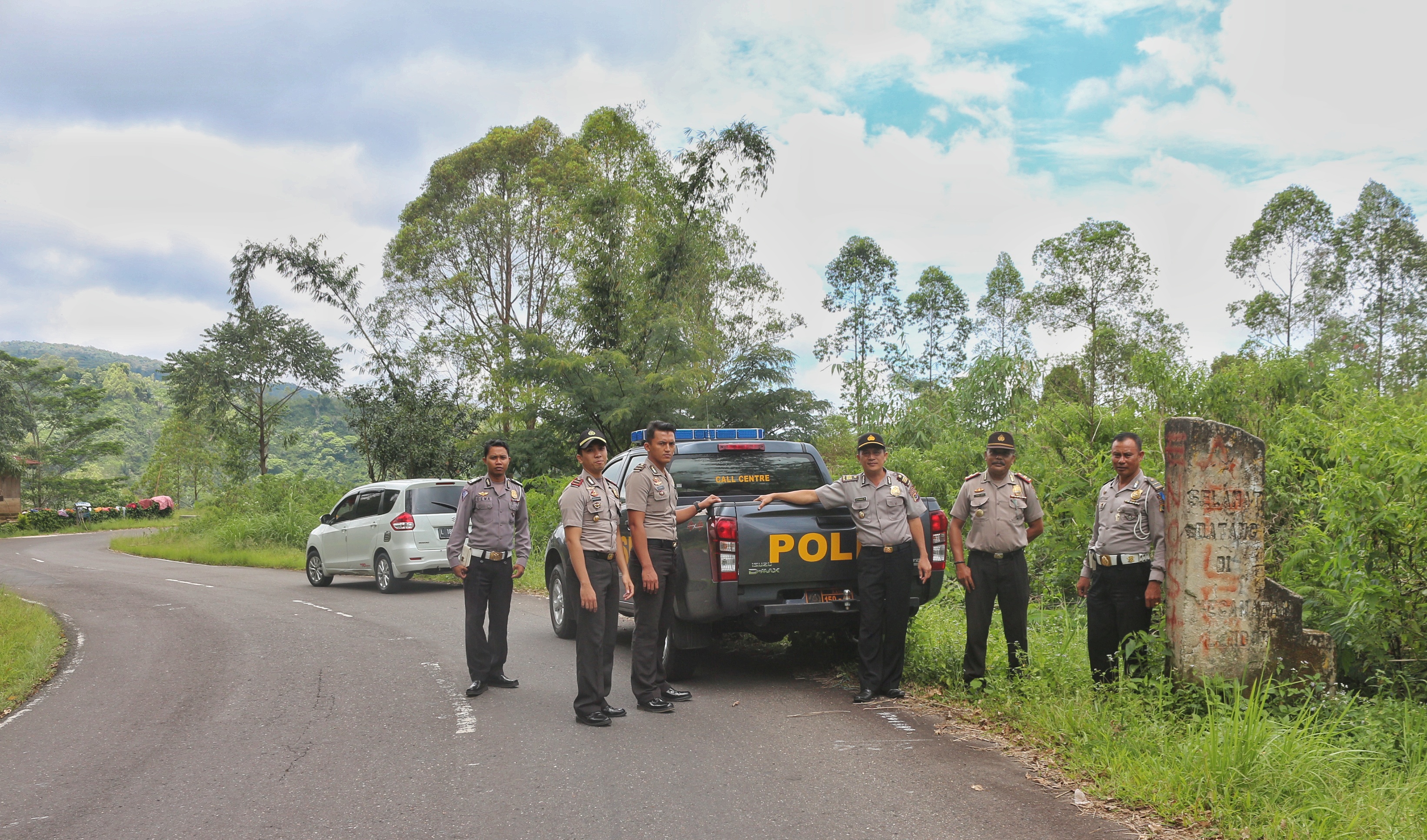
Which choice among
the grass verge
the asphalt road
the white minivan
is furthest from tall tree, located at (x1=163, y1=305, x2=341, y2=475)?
the asphalt road

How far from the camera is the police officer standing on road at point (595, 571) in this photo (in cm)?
612

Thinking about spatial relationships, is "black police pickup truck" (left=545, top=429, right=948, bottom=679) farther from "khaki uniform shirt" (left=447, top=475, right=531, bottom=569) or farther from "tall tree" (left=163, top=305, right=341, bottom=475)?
"tall tree" (left=163, top=305, right=341, bottom=475)

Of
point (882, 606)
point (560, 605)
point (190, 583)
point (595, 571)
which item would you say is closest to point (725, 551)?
point (595, 571)

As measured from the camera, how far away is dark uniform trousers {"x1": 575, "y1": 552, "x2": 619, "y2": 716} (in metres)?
6.12

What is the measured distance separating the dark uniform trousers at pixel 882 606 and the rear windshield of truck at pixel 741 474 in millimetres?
1462

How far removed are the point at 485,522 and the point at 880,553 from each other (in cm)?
309

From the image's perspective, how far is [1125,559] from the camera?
575 centimetres

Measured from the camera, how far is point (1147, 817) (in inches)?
166

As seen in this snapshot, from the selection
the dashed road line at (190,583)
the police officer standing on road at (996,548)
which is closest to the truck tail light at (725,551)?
the police officer standing on road at (996,548)

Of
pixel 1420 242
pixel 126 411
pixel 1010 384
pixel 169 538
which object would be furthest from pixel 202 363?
pixel 126 411

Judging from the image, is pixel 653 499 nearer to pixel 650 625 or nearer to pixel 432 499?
pixel 650 625

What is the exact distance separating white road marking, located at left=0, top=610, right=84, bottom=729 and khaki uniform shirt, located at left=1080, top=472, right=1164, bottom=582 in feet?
25.4

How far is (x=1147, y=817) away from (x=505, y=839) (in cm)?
292

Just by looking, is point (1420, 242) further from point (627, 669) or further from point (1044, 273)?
point (627, 669)
